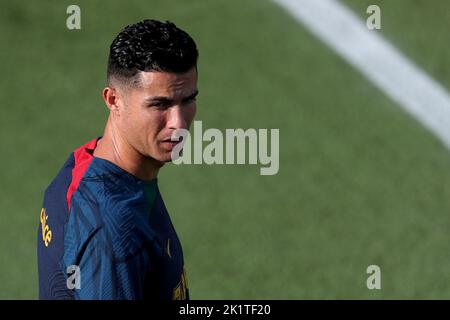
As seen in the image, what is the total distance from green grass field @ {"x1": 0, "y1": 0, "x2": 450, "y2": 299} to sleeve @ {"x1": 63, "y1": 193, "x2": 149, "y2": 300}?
159 inches

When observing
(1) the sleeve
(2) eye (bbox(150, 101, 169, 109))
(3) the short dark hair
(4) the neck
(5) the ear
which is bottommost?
(1) the sleeve

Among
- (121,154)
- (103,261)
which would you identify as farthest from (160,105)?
(103,261)

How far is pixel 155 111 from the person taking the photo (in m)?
4.72

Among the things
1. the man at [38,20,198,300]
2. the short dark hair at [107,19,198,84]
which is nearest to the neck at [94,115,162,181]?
the man at [38,20,198,300]

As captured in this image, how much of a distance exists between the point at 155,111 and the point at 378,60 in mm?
6314

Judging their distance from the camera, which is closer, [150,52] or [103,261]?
[103,261]

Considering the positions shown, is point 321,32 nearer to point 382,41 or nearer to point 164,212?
point 382,41

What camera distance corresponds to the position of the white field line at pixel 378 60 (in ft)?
33.3

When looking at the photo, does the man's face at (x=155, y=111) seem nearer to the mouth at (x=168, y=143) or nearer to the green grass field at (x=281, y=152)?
the mouth at (x=168, y=143)

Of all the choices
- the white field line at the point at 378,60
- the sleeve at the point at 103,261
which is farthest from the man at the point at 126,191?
the white field line at the point at 378,60

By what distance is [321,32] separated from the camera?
10.9 m

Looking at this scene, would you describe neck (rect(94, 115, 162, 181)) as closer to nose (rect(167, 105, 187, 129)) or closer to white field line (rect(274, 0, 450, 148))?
nose (rect(167, 105, 187, 129))

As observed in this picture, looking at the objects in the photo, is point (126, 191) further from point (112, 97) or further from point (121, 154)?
point (112, 97)

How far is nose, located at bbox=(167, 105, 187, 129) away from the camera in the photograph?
4742 millimetres
